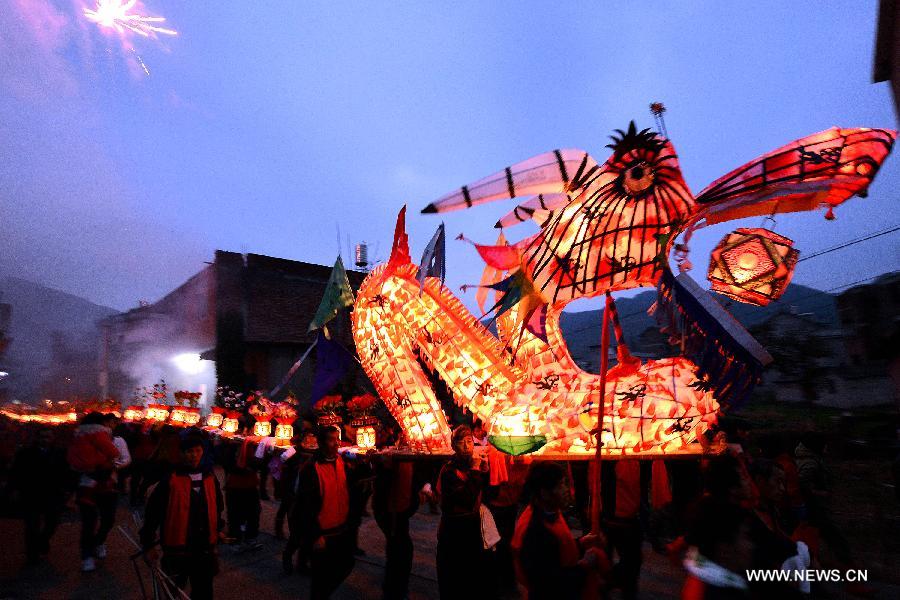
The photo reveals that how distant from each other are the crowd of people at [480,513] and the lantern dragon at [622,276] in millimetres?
436

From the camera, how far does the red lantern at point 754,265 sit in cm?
344

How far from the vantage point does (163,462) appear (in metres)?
6.86

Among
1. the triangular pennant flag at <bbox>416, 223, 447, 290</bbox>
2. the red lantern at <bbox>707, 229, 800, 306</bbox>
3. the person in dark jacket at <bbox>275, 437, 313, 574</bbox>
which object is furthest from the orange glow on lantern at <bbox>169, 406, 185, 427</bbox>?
the red lantern at <bbox>707, 229, 800, 306</bbox>

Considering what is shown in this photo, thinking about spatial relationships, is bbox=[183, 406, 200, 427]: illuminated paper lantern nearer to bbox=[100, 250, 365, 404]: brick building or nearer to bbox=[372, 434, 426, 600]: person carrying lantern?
bbox=[100, 250, 365, 404]: brick building

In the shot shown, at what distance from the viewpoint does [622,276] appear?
3549 millimetres

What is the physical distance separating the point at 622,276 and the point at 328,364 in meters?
3.80

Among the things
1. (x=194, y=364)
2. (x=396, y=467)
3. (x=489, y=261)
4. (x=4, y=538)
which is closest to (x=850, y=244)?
(x=489, y=261)

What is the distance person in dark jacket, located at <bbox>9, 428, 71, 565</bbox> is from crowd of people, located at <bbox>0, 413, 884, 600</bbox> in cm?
2

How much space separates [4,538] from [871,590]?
1117cm

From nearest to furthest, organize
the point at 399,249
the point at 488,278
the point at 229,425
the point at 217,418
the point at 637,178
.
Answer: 1. the point at 637,178
2. the point at 488,278
3. the point at 399,249
4. the point at 229,425
5. the point at 217,418

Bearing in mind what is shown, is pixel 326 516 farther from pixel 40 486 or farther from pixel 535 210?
pixel 40 486

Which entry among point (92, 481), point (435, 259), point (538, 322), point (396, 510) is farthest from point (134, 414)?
point (538, 322)

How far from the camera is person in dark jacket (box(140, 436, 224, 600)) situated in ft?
12.5

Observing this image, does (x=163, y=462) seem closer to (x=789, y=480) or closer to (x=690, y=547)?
(x=690, y=547)
